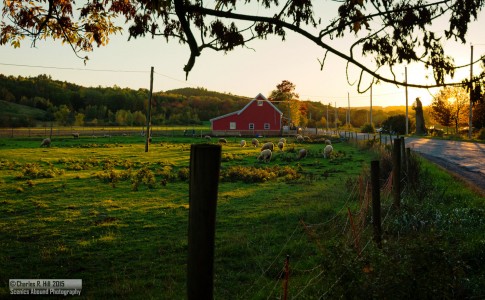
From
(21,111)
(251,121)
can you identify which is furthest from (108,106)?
(251,121)

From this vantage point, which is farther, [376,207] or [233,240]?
[233,240]

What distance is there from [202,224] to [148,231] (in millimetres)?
7536

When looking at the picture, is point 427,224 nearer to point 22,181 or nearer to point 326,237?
point 326,237

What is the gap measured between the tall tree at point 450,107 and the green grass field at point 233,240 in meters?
41.9

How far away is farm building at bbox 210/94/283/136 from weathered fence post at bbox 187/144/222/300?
63.9 metres

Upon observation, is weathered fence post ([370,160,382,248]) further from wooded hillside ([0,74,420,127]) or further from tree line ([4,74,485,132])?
wooded hillside ([0,74,420,127])

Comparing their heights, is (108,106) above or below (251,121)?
above

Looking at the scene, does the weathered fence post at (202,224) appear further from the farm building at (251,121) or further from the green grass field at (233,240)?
the farm building at (251,121)

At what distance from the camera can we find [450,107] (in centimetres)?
5359

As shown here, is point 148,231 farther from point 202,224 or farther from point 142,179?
point 142,179

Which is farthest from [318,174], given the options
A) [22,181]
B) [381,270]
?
[381,270]

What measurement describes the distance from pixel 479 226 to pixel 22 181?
654 inches

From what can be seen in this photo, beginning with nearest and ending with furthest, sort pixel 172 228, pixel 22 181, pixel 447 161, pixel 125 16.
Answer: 1. pixel 125 16
2. pixel 172 228
3. pixel 22 181
4. pixel 447 161

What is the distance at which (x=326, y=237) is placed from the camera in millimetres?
8227
